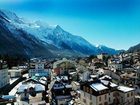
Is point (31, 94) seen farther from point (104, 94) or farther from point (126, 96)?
point (126, 96)

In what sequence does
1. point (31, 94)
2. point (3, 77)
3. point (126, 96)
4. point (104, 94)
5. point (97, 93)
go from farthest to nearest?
point (3, 77), point (31, 94), point (126, 96), point (104, 94), point (97, 93)

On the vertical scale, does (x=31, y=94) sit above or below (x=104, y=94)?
below

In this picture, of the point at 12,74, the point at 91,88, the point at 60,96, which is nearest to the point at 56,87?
the point at 60,96

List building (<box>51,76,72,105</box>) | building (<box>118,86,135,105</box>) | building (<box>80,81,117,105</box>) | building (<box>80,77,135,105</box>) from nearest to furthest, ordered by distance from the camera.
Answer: building (<box>80,81,117,105</box>), building (<box>80,77,135,105</box>), building (<box>118,86,135,105</box>), building (<box>51,76,72,105</box>)

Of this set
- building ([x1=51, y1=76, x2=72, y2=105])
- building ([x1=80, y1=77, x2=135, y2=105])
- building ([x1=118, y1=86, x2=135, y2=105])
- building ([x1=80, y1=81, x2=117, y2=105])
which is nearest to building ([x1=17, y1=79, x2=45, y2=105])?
building ([x1=51, y1=76, x2=72, y2=105])

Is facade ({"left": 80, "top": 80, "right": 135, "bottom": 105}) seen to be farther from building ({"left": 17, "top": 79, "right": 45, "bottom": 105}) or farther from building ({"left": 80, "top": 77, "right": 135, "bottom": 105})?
building ({"left": 17, "top": 79, "right": 45, "bottom": 105})

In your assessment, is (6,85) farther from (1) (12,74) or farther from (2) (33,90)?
(2) (33,90)

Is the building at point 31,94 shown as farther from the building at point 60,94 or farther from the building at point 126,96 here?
the building at point 126,96

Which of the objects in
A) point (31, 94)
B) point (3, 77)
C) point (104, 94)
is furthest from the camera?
point (3, 77)

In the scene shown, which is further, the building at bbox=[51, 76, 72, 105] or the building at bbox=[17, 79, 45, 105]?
the building at bbox=[17, 79, 45, 105]

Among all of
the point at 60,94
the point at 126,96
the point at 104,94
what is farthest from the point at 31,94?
the point at 126,96

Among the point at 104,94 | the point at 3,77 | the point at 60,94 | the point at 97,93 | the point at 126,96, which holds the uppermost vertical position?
the point at 3,77
